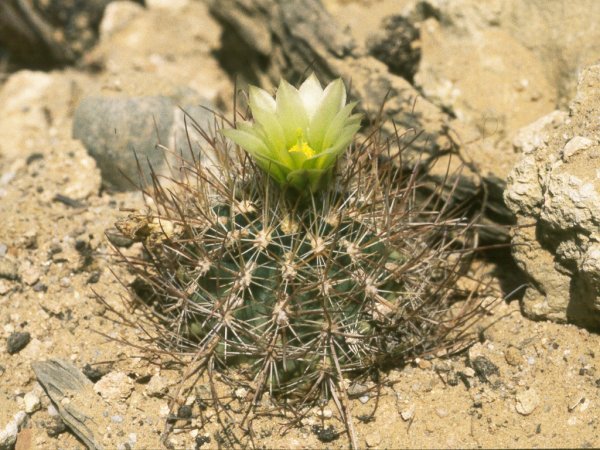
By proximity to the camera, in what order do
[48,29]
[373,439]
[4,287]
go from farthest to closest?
[48,29] → [4,287] → [373,439]

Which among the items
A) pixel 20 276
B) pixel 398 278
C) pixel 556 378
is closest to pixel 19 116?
pixel 20 276

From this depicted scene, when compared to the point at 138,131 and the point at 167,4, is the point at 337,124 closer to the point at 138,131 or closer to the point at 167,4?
the point at 138,131

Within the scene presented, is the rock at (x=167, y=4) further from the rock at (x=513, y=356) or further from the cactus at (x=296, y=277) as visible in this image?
the rock at (x=513, y=356)

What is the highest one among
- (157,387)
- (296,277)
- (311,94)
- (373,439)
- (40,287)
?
(311,94)

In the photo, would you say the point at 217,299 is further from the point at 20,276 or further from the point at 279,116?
the point at 20,276

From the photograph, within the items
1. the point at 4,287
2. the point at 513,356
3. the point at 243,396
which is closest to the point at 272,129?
the point at 243,396
